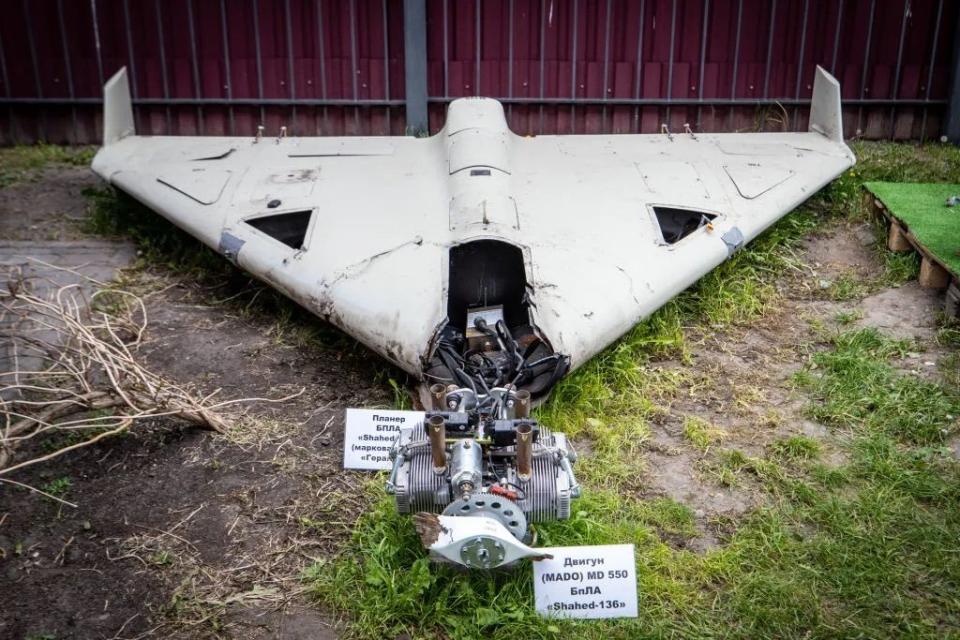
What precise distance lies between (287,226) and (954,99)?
26.8ft

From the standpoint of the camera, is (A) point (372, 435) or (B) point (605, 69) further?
(B) point (605, 69)

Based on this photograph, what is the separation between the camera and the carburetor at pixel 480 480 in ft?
12.1

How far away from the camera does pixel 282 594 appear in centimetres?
424

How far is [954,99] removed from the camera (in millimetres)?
10500

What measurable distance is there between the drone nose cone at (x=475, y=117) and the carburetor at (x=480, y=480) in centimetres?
366

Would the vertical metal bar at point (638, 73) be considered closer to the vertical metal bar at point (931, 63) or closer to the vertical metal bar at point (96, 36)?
the vertical metal bar at point (931, 63)

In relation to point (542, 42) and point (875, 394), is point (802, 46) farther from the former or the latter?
point (875, 394)

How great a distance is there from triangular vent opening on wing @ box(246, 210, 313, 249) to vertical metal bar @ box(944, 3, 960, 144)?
7992 millimetres

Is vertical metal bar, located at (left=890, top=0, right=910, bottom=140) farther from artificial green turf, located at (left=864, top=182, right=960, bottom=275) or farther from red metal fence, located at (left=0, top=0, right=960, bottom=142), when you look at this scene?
artificial green turf, located at (left=864, top=182, right=960, bottom=275)

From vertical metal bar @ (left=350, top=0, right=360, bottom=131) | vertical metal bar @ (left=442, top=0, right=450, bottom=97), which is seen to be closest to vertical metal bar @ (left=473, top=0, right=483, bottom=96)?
vertical metal bar @ (left=442, top=0, right=450, bottom=97)

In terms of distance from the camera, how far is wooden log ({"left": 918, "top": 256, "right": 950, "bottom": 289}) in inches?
274

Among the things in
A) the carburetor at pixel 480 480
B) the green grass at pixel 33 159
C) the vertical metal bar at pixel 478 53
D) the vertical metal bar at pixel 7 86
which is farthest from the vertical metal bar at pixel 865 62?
the vertical metal bar at pixel 7 86

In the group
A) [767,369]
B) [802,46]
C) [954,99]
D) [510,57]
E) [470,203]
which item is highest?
[802,46]

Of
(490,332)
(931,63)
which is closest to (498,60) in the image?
(931,63)
